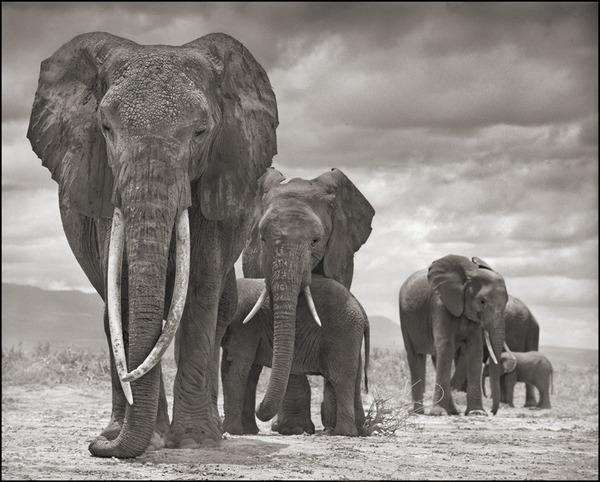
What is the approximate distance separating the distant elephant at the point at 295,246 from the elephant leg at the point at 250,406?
0.98ft

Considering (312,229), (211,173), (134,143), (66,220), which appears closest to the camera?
(134,143)

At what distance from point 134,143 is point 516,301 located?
1596 cm

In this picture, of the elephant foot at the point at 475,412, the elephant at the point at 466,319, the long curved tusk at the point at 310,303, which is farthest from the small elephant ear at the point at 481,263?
the long curved tusk at the point at 310,303

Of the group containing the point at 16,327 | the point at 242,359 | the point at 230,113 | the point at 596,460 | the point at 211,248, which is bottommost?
the point at 596,460

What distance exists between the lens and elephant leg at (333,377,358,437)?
10.2m

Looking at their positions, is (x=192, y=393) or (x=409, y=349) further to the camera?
(x=409, y=349)

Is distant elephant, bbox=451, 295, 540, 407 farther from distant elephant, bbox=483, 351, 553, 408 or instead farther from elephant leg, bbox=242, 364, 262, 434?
elephant leg, bbox=242, 364, 262, 434

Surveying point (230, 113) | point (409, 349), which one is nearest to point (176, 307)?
point (230, 113)

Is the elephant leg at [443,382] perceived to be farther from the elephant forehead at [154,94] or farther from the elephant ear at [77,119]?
the elephant forehead at [154,94]

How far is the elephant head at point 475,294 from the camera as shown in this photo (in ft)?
52.0

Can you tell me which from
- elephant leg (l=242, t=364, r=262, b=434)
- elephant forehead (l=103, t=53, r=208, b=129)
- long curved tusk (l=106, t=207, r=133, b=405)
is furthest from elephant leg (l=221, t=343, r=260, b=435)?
elephant forehead (l=103, t=53, r=208, b=129)

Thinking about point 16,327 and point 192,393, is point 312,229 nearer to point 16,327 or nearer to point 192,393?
point 192,393

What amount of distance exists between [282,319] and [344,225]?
6.34 feet

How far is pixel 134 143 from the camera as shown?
7578 mm
